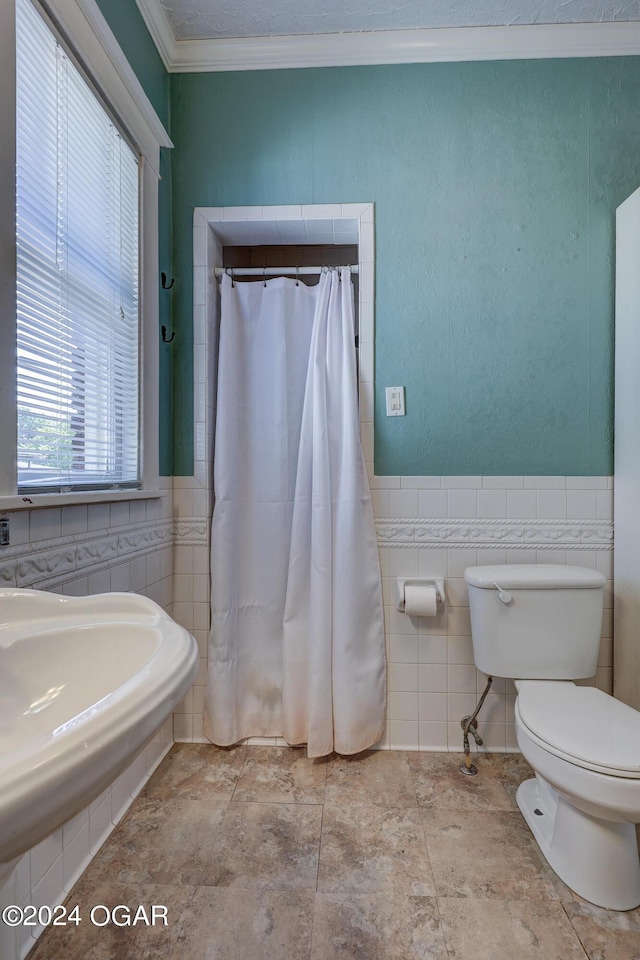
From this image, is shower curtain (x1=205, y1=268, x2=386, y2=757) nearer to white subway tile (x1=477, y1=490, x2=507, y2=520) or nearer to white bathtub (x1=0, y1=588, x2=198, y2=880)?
white subway tile (x1=477, y1=490, x2=507, y2=520)

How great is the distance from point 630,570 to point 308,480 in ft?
3.89

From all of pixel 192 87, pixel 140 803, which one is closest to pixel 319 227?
pixel 192 87

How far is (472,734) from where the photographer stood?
1834mm

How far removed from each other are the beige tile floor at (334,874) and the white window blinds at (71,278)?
1.02 metres

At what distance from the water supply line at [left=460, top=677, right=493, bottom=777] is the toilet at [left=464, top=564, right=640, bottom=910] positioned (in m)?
0.16

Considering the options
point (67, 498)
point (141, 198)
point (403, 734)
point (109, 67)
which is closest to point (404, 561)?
point (403, 734)

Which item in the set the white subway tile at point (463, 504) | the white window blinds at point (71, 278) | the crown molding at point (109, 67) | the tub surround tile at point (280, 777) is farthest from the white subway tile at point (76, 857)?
the crown molding at point (109, 67)

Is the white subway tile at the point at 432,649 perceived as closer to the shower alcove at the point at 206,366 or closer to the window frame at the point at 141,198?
the shower alcove at the point at 206,366

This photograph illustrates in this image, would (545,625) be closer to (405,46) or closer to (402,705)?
(402,705)

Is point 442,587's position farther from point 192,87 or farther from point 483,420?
point 192,87

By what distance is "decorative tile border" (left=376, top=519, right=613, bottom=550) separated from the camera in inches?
72.8

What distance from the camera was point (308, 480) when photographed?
1889 mm

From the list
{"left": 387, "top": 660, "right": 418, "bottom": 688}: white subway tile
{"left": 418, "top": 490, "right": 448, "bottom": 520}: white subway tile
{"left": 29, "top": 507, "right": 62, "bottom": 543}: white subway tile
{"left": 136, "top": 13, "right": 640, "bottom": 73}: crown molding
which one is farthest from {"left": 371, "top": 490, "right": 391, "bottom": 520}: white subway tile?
{"left": 136, "top": 13, "right": 640, "bottom": 73}: crown molding

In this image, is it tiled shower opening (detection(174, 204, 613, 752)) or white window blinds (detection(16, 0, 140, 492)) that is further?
tiled shower opening (detection(174, 204, 613, 752))
